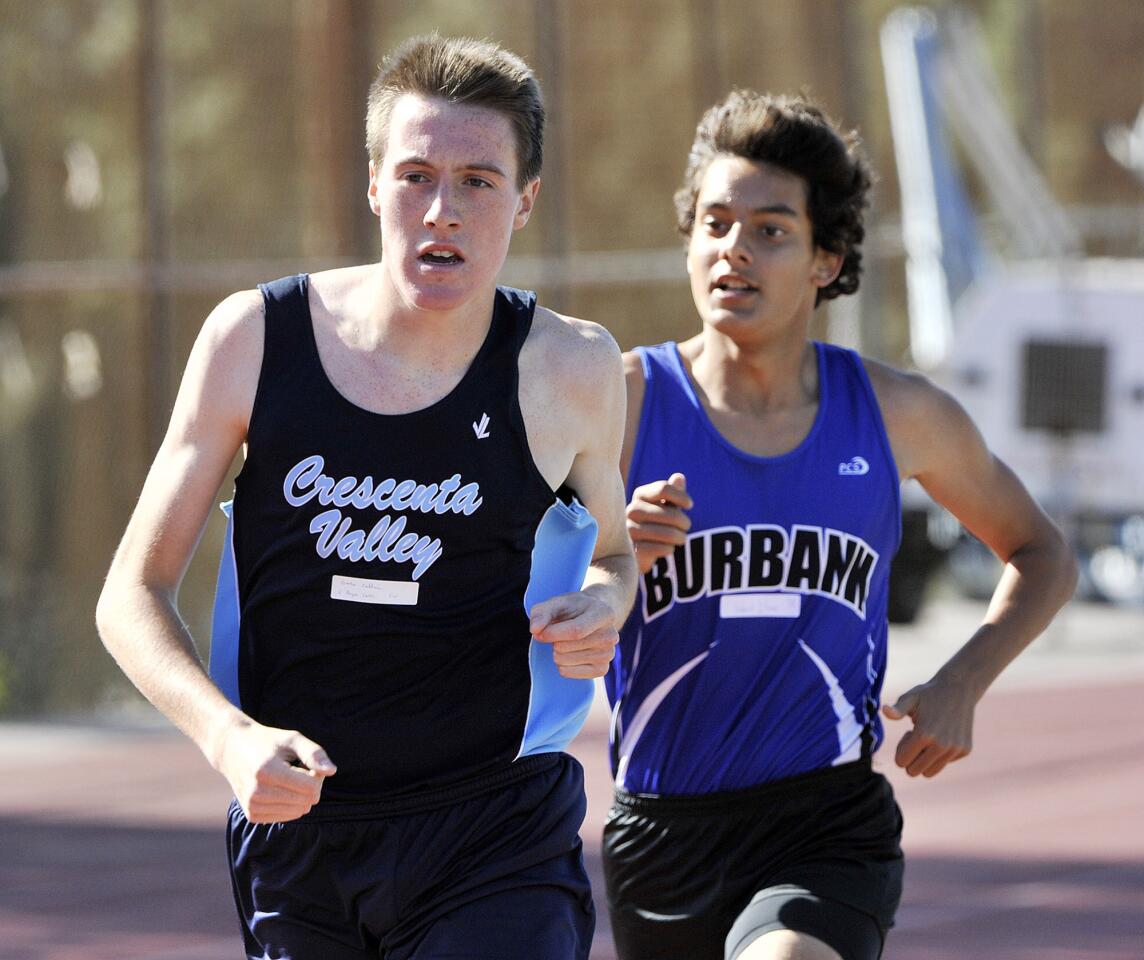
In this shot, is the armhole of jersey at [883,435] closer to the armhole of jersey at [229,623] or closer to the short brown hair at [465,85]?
the short brown hair at [465,85]

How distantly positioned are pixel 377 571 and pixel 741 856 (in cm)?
107

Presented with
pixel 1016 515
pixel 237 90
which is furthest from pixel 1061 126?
pixel 1016 515

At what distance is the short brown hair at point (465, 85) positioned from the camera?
2963 mm

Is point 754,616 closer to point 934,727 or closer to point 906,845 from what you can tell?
point 934,727

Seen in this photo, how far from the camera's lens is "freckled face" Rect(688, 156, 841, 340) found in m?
3.85

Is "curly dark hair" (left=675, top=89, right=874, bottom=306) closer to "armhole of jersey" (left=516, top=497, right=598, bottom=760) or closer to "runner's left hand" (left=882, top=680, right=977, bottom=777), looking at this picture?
"runner's left hand" (left=882, top=680, right=977, bottom=777)

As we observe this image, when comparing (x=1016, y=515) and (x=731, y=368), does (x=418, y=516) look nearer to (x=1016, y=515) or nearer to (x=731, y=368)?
(x=731, y=368)

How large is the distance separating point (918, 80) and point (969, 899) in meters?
10.2

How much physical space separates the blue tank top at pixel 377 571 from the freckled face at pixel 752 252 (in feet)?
3.05

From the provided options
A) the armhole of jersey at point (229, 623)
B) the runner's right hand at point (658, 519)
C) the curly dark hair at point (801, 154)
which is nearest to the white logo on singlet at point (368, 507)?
the armhole of jersey at point (229, 623)

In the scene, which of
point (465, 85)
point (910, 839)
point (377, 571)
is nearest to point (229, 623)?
point (377, 571)

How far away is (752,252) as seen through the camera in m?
3.86

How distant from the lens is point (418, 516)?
9.57 feet

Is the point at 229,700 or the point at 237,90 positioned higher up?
the point at 237,90
